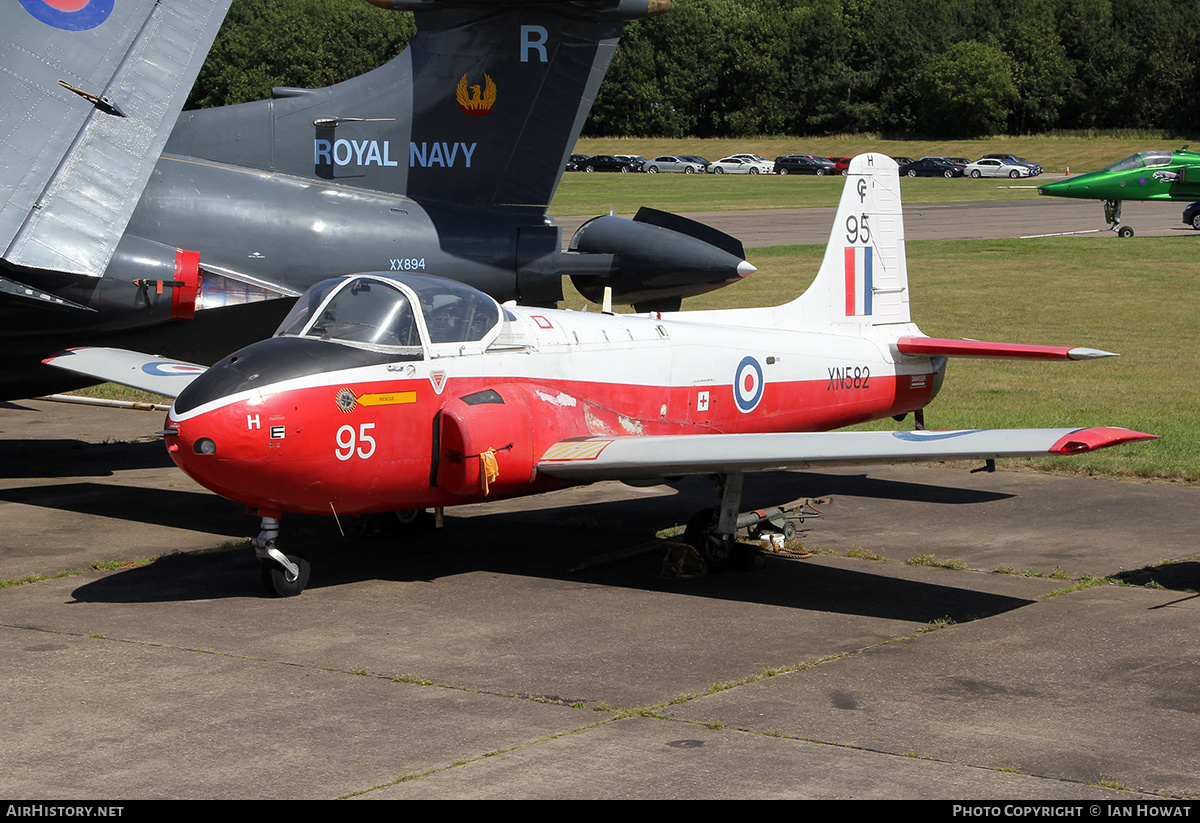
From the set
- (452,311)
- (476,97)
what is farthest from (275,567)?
(476,97)

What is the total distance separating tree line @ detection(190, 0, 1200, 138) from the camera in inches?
4306

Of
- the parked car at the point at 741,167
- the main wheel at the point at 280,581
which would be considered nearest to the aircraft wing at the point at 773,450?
the main wheel at the point at 280,581

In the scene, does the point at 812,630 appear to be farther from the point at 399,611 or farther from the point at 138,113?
the point at 138,113

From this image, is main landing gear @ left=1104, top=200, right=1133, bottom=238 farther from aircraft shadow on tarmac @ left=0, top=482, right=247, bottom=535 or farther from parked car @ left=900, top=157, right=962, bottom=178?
parked car @ left=900, top=157, right=962, bottom=178

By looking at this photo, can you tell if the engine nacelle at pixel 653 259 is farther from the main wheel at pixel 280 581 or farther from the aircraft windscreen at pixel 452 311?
the main wheel at pixel 280 581

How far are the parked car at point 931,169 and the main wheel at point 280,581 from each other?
82995 millimetres

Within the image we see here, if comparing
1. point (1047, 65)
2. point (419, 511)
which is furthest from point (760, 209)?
point (1047, 65)

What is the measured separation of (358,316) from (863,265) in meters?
5.57

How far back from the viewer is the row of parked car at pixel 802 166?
282 feet

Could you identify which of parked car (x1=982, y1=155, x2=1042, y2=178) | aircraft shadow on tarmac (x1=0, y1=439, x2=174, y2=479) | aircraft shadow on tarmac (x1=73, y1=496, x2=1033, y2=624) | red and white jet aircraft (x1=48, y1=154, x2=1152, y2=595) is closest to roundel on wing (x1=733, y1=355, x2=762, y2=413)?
red and white jet aircraft (x1=48, y1=154, x2=1152, y2=595)

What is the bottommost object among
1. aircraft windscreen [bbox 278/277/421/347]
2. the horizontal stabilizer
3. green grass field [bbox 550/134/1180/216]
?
the horizontal stabilizer

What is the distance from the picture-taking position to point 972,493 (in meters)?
12.6

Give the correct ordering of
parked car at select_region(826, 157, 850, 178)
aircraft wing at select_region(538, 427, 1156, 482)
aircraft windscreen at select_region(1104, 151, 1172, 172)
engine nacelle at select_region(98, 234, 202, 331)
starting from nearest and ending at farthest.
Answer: aircraft wing at select_region(538, 427, 1156, 482) < engine nacelle at select_region(98, 234, 202, 331) < aircraft windscreen at select_region(1104, 151, 1172, 172) < parked car at select_region(826, 157, 850, 178)

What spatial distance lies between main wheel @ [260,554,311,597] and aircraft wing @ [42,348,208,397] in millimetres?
2869
